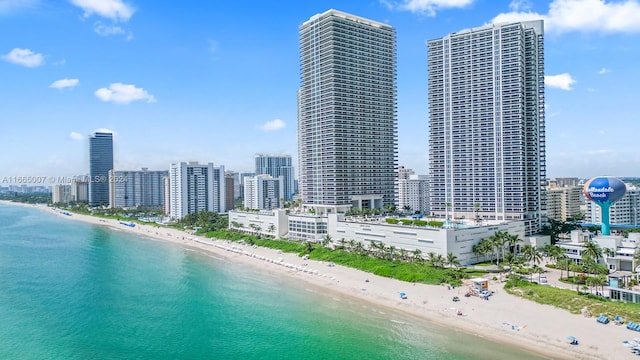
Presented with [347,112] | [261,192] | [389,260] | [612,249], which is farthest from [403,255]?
[261,192]

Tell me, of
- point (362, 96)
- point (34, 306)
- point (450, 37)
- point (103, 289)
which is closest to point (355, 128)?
point (362, 96)

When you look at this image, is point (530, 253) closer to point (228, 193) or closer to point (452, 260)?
point (452, 260)

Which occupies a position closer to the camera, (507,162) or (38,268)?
(38,268)

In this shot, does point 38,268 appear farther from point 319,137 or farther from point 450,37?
point 450,37

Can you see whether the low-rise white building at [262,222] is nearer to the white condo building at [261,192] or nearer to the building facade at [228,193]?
the white condo building at [261,192]

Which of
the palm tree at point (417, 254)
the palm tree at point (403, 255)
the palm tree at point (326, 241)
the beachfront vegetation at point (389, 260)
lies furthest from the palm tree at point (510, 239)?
the palm tree at point (326, 241)

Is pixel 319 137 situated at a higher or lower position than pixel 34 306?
higher

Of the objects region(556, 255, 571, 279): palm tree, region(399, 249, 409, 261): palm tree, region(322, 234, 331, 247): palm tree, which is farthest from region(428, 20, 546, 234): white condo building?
region(399, 249, 409, 261): palm tree
